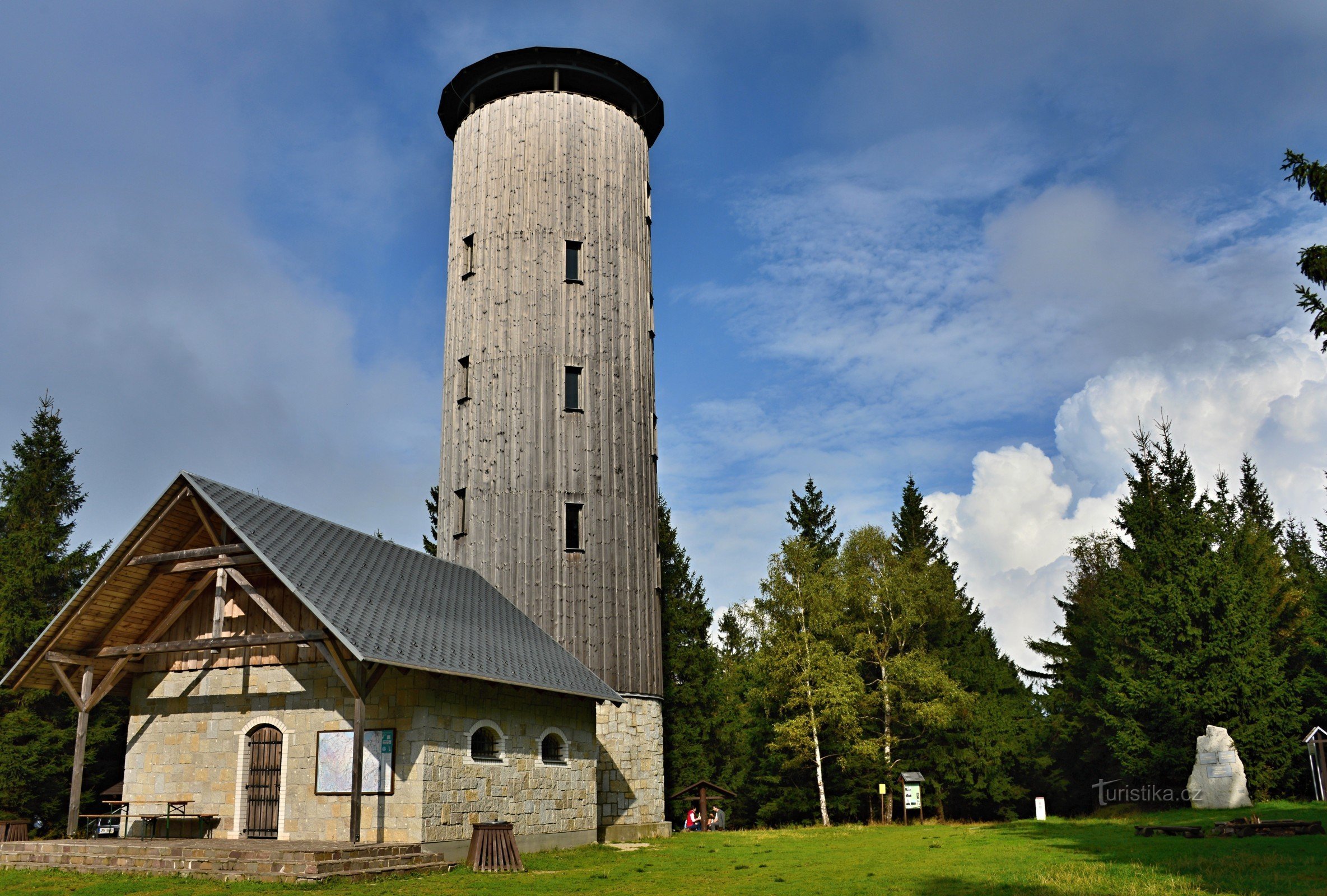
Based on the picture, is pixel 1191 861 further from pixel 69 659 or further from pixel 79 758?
pixel 69 659

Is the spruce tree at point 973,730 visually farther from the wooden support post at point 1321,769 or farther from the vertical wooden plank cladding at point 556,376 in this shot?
the vertical wooden plank cladding at point 556,376

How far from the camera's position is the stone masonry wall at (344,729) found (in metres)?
16.4

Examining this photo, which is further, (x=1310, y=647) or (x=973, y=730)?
(x=973, y=730)

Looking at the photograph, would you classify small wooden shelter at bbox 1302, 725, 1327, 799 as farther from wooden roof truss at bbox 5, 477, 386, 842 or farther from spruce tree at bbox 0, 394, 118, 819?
spruce tree at bbox 0, 394, 118, 819

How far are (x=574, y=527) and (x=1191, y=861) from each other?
15.5 m

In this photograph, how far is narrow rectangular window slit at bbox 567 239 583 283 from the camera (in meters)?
26.5

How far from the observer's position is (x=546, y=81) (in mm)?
28359

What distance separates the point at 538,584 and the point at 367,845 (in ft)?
32.5

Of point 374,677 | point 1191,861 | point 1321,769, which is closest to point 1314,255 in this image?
point 1191,861

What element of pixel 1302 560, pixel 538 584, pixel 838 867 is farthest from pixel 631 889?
pixel 1302 560

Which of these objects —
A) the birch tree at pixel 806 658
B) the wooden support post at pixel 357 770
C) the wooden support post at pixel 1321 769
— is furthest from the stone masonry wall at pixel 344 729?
the wooden support post at pixel 1321 769

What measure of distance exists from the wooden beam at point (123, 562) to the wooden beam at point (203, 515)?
0.11 metres

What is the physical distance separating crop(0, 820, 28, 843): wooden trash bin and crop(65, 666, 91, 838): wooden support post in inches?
81.9

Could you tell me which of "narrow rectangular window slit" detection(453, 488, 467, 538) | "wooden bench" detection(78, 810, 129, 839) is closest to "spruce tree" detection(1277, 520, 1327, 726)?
"narrow rectangular window slit" detection(453, 488, 467, 538)
